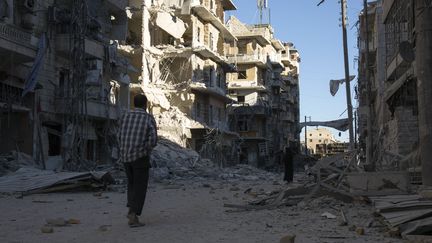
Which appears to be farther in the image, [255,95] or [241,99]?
[241,99]

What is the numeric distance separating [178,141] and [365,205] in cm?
3295

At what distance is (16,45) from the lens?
65.6ft

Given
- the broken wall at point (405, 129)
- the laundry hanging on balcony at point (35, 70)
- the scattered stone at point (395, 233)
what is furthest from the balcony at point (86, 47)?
the scattered stone at point (395, 233)

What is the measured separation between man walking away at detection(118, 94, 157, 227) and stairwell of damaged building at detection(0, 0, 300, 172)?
13.9 metres

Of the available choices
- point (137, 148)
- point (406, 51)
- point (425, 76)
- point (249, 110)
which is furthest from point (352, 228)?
point (249, 110)

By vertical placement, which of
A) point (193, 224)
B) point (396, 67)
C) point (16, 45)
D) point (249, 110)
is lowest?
point (193, 224)

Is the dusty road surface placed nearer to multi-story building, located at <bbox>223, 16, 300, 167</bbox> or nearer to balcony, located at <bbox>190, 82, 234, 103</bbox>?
balcony, located at <bbox>190, 82, 234, 103</bbox>

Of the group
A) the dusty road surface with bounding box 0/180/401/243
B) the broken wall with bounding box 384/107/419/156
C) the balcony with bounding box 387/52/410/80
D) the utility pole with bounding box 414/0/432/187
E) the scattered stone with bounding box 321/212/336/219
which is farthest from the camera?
the broken wall with bounding box 384/107/419/156

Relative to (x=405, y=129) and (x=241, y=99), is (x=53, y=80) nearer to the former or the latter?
(x=405, y=129)

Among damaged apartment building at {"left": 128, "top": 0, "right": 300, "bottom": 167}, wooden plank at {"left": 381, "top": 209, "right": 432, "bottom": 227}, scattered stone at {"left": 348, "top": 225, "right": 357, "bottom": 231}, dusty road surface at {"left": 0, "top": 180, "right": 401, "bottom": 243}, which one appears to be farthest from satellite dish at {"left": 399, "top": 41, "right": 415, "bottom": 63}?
damaged apartment building at {"left": 128, "top": 0, "right": 300, "bottom": 167}

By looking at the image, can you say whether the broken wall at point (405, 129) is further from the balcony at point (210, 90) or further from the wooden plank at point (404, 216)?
the balcony at point (210, 90)

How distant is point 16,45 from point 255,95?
1968 inches

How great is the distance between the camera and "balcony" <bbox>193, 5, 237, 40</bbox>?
1827 inches

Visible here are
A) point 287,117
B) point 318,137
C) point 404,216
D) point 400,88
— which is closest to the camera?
point 404,216
